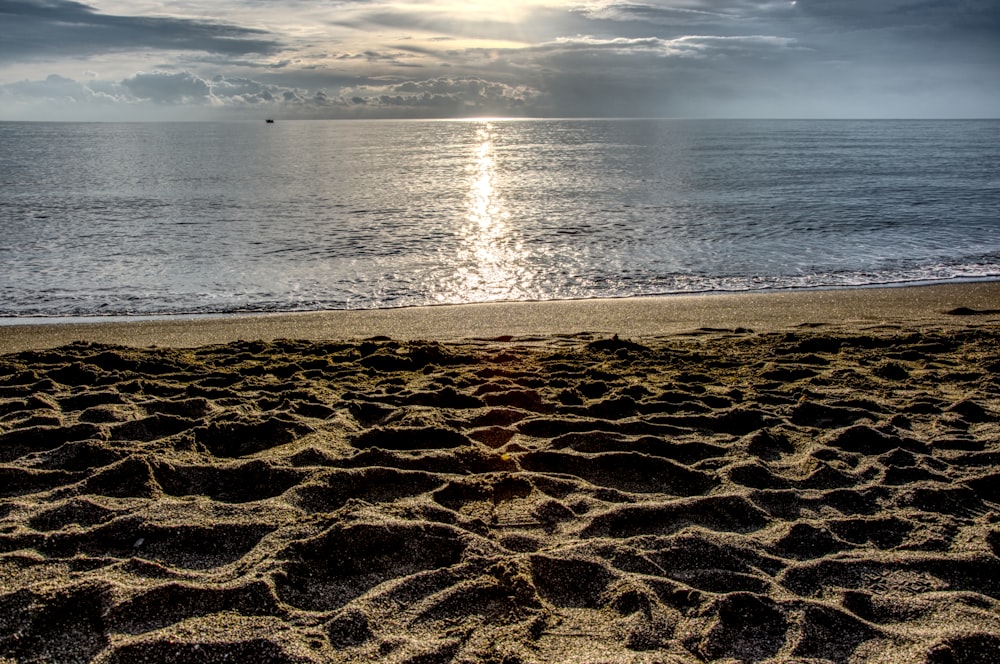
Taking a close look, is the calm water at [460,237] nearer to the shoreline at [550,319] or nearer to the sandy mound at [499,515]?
the shoreline at [550,319]

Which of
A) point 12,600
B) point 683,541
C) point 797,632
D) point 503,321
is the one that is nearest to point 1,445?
point 12,600

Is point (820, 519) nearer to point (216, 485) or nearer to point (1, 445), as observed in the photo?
point (216, 485)

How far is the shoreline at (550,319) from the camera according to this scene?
29.5 feet

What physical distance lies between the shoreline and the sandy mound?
8.47 ft

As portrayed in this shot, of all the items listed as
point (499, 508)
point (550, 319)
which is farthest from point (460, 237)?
point (499, 508)

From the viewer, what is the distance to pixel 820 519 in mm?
3771

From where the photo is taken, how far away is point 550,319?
1005 centimetres

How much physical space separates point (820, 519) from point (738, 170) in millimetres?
39004

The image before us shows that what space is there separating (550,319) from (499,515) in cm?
644

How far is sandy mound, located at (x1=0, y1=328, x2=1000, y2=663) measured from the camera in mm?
2809

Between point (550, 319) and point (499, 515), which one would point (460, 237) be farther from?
point (499, 515)

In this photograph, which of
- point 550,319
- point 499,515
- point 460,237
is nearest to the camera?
point 499,515

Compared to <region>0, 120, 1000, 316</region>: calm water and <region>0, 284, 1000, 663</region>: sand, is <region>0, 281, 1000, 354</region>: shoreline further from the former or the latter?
<region>0, 284, 1000, 663</region>: sand

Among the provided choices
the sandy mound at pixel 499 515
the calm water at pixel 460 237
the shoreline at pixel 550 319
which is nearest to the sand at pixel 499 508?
the sandy mound at pixel 499 515
